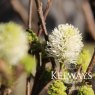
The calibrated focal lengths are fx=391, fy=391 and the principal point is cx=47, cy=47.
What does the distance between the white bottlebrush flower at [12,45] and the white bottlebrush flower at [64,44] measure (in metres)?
0.29

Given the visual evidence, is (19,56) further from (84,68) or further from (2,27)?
(84,68)

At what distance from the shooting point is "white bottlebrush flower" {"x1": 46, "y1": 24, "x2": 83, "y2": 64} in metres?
0.64

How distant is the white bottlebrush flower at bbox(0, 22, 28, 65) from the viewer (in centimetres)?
34

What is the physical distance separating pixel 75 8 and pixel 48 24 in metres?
0.38

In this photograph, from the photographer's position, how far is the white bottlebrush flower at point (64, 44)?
2.11ft

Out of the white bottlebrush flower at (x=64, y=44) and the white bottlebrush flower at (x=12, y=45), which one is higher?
the white bottlebrush flower at (x=64, y=44)

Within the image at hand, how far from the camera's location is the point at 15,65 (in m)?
0.36

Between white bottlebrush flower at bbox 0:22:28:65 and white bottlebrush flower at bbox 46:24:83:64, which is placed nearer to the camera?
white bottlebrush flower at bbox 0:22:28:65

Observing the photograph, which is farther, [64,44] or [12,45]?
[64,44]

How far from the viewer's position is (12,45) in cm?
34

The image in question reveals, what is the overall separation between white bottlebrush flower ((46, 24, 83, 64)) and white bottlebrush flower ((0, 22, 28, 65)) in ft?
0.94

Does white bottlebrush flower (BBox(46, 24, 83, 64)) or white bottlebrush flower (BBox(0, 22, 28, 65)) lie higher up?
white bottlebrush flower (BBox(46, 24, 83, 64))

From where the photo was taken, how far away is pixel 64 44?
64cm

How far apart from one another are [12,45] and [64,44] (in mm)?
307
